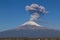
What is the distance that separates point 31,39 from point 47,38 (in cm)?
56

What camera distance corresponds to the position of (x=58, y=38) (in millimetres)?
4773

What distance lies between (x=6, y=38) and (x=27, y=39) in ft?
2.39

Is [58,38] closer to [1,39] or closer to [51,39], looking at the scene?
[51,39]

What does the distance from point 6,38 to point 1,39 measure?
0.63 ft

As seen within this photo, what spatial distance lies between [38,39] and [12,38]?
903mm

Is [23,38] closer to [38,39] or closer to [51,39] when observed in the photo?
[38,39]

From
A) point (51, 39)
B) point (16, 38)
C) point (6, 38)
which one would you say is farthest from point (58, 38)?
point (6, 38)

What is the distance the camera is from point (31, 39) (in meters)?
4.88

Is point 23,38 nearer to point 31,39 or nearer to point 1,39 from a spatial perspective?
point 31,39

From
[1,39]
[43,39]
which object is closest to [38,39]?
[43,39]

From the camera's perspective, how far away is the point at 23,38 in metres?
4.84

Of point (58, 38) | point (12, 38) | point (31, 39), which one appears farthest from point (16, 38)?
point (58, 38)

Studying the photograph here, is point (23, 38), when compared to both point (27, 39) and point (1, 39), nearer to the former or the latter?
point (27, 39)

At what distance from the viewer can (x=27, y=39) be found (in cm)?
486
